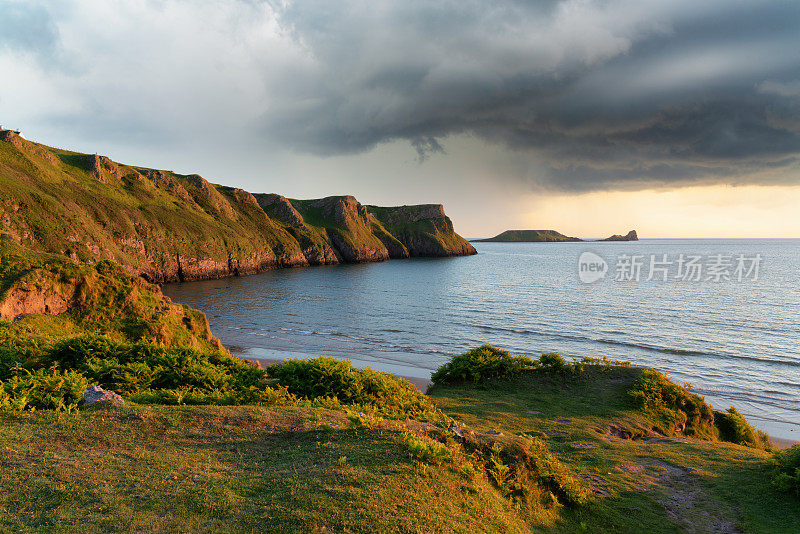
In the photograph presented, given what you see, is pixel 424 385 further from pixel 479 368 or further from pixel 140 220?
pixel 140 220

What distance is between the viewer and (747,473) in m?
10.5

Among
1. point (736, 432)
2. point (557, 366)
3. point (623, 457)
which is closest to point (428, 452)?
point (623, 457)

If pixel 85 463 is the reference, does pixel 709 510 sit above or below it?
below

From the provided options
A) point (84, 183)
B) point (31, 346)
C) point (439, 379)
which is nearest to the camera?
point (31, 346)

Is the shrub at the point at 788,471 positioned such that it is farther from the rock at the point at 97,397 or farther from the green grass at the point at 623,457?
the rock at the point at 97,397

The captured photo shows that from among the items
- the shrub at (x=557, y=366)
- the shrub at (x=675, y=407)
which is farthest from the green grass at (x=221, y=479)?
the shrub at (x=557, y=366)

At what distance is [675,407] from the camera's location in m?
15.7

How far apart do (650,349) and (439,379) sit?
2602cm

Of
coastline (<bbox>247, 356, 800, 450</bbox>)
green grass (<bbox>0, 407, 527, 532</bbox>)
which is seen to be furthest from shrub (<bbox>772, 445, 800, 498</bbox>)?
green grass (<bbox>0, 407, 527, 532</bbox>)

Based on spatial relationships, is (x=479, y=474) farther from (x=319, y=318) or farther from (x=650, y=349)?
(x=319, y=318)

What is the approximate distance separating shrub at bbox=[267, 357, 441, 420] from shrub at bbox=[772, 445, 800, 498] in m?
8.44

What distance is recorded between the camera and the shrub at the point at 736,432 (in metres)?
15.7

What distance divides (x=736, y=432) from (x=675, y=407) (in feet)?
9.45

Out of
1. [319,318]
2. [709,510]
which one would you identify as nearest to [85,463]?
[709,510]
